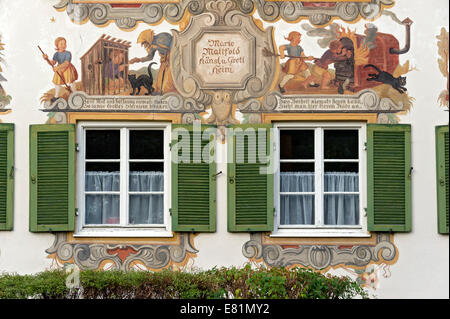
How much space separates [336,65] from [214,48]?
5.27 feet

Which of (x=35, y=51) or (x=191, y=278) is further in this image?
(x=35, y=51)

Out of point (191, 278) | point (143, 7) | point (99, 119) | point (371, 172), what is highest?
point (143, 7)

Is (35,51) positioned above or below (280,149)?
above

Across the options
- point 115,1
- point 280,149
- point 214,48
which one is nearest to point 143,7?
point 115,1

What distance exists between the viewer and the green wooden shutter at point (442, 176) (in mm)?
10711

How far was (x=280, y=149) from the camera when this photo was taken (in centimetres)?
1097

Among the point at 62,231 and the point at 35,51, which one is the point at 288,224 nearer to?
the point at 62,231

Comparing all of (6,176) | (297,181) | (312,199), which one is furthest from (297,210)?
(6,176)

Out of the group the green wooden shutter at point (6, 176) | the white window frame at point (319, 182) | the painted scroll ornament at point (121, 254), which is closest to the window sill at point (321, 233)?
the white window frame at point (319, 182)

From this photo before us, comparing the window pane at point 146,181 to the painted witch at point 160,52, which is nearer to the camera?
the painted witch at point 160,52

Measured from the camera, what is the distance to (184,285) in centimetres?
890

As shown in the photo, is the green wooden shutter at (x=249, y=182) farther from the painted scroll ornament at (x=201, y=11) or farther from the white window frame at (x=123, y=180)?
the painted scroll ornament at (x=201, y=11)

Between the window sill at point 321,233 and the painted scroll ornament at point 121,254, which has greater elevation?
the window sill at point 321,233

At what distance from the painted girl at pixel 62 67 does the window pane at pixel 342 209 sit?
12.1 feet
